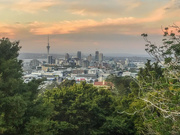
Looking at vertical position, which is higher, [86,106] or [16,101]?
[16,101]

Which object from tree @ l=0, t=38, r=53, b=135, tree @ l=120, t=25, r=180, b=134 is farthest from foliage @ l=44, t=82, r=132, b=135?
tree @ l=120, t=25, r=180, b=134

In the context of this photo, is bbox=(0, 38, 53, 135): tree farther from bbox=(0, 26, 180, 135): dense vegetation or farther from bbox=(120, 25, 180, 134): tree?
bbox=(120, 25, 180, 134): tree

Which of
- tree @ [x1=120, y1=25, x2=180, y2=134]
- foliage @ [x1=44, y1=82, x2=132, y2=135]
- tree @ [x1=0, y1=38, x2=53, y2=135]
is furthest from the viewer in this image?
foliage @ [x1=44, y1=82, x2=132, y2=135]

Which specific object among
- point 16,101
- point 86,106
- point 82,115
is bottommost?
point 82,115

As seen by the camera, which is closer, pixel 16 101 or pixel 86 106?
pixel 16 101

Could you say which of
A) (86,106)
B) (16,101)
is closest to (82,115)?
(86,106)

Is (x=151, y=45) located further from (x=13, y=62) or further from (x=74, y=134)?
(x=74, y=134)

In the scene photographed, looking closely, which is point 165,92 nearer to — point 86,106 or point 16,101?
point 16,101

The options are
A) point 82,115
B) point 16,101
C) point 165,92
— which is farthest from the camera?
point 82,115

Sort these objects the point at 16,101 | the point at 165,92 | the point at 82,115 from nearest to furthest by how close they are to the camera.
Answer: the point at 165,92 → the point at 16,101 → the point at 82,115

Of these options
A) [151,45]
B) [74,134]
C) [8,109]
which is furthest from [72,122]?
[151,45]
